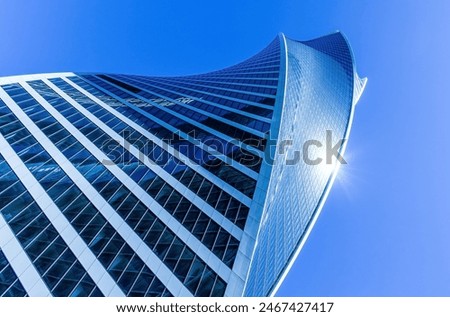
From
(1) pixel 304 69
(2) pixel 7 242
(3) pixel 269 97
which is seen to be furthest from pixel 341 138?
(2) pixel 7 242

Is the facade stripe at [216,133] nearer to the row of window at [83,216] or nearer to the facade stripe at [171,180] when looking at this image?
the facade stripe at [171,180]

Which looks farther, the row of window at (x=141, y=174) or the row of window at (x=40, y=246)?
the row of window at (x=141, y=174)

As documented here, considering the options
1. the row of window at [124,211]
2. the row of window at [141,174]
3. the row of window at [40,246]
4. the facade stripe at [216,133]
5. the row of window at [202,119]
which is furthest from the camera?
the row of window at [202,119]

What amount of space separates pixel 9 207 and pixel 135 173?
9.81 m

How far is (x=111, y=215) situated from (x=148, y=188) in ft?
13.9

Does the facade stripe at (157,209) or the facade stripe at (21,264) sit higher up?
the facade stripe at (157,209)

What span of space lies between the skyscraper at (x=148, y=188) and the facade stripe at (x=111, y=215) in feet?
0.29

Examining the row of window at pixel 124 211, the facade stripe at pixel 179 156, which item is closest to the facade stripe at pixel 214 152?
the facade stripe at pixel 179 156

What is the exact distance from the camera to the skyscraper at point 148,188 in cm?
1944

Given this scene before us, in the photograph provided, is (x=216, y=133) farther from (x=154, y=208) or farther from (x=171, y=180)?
(x=154, y=208)

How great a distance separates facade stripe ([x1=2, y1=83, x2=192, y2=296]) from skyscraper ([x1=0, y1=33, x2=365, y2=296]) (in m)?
0.09

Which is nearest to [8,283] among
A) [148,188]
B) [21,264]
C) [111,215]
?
[21,264]

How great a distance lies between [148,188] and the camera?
1061 inches
